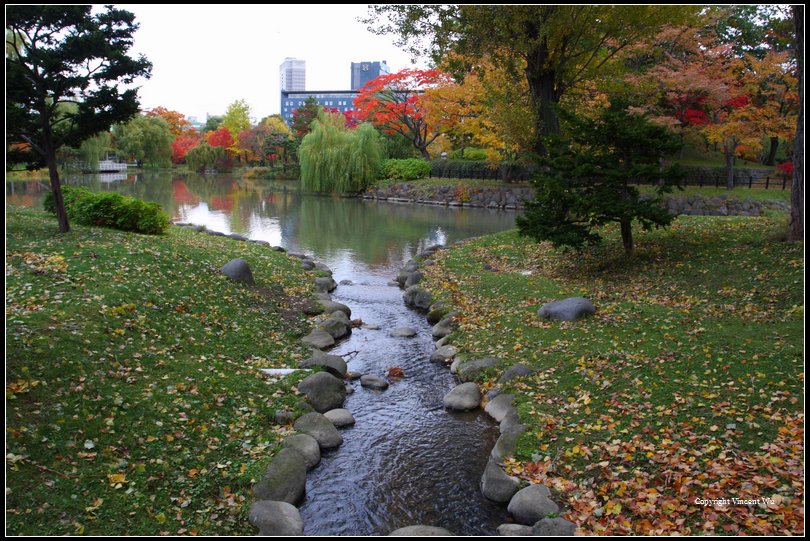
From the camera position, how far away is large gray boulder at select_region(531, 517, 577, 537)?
15.6 ft

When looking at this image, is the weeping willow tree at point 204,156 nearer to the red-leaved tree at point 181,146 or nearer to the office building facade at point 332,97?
the red-leaved tree at point 181,146

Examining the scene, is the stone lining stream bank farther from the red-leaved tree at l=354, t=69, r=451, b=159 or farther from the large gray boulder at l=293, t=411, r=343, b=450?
the red-leaved tree at l=354, t=69, r=451, b=159

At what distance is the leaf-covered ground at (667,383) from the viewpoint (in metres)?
4.84

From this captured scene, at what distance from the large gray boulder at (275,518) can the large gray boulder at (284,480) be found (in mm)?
191

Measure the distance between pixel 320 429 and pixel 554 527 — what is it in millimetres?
2961

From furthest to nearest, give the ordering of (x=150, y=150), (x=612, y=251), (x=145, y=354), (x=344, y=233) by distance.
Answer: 1. (x=150, y=150)
2. (x=344, y=233)
3. (x=612, y=251)
4. (x=145, y=354)

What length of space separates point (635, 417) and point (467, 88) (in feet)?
91.5

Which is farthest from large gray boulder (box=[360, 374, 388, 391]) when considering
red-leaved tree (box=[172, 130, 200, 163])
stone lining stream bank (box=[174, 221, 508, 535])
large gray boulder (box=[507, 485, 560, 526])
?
red-leaved tree (box=[172, 130, 200, 163])

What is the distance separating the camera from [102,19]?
11.7 metres

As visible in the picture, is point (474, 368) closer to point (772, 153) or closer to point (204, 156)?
point (772, 153)

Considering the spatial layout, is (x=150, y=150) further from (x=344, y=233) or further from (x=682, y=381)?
(x=682, y=381)

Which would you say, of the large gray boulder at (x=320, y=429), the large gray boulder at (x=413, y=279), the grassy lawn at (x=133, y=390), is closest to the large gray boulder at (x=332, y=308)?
the grassy lawn at (x=133, y=390)

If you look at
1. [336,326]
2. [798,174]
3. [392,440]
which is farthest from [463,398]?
[798,174]

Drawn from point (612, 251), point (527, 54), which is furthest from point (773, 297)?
point (527, 54)
